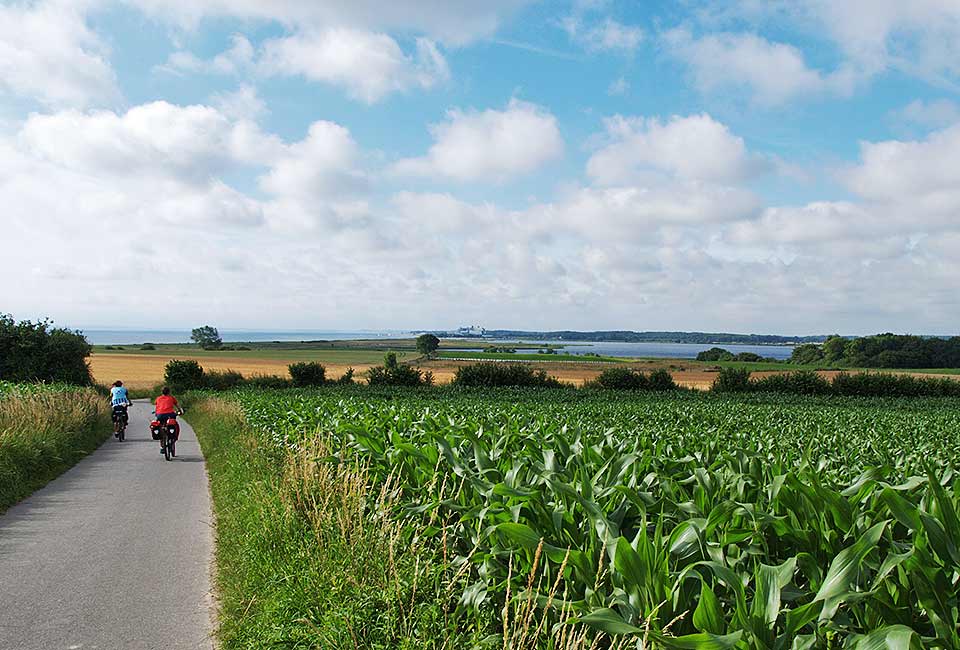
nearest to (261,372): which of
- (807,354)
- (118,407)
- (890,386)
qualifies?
(118,407)

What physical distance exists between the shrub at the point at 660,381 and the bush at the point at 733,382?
10.9 feet

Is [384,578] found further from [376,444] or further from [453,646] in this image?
[376,444]

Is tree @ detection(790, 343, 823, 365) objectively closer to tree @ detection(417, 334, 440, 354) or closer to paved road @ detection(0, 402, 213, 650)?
tree @ detection(417, 334, 440, 354)

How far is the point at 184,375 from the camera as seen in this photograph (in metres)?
52.8

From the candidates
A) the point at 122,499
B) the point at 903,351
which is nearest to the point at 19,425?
the point at 122,499

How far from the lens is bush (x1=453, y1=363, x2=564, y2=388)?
2165 inches

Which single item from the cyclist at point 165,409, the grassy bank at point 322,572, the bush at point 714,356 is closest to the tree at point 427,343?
the bush at point 714,356

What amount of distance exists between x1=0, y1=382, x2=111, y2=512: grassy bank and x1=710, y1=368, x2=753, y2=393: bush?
45.3 m

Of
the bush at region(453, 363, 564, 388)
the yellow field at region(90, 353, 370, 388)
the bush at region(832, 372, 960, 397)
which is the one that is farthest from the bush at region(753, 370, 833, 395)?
the yellow field at region(90, 353, 370, 388)

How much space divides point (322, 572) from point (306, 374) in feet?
169

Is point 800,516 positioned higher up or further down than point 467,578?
higher up

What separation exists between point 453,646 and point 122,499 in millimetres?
9844

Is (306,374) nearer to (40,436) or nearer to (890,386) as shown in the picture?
(40,436)

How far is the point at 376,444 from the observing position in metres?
7.56
